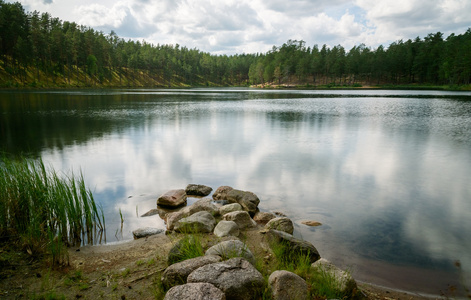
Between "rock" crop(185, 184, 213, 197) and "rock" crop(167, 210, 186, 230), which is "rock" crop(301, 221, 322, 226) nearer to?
"rock" crop(167, 210, 186, 230)

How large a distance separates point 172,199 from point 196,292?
6671 millimetres

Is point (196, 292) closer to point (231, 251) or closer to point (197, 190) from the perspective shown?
point (231, 251)

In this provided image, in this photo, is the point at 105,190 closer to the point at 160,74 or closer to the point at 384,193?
the point at 384,193

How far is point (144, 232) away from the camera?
8391 millimetres

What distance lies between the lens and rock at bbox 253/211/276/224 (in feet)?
31.4

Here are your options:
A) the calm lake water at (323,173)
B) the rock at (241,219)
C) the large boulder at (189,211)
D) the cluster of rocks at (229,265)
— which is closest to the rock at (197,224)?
the cluster of rocks at (229,265)

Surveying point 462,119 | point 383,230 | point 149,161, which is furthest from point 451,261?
point 462,119

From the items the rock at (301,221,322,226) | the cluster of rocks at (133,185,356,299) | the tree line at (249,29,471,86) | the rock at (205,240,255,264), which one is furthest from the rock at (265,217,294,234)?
the tree line at (249,29,471,86)

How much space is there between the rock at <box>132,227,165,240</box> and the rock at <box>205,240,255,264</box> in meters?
2.99

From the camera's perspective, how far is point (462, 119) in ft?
107

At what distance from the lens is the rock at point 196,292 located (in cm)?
416

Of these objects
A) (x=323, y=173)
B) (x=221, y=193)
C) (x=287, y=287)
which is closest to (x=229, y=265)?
(x=287, y=287)

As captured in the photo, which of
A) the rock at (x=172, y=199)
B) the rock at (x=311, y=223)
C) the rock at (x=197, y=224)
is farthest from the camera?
the rock at (x=172, y=199)

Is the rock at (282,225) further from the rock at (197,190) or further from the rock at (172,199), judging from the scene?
the rock at (197,190)
